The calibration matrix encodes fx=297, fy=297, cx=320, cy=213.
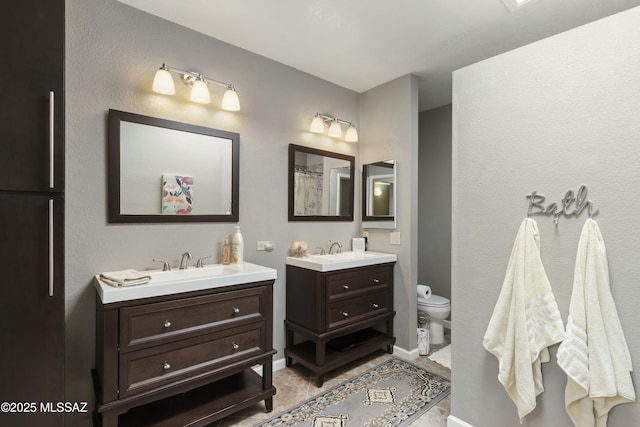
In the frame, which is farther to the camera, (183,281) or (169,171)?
(169,171)

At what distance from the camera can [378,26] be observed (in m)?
2.20

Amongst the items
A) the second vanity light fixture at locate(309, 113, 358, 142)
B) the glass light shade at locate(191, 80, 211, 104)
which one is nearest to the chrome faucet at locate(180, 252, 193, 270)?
the glass light shade at locate(191, 80, 211, 104)

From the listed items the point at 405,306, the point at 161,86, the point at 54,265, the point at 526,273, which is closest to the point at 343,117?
the point at 161,86

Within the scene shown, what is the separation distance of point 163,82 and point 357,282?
217cm

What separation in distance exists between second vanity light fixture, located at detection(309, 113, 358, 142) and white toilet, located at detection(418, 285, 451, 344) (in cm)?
185

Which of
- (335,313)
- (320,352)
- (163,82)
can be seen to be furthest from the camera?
(335,313)

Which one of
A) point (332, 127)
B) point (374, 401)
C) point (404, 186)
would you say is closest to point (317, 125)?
point (332, 127)

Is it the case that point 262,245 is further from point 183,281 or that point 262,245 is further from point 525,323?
point 525,323

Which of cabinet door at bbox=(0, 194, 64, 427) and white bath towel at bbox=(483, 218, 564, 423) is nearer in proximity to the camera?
cabinet door at bbox=(0, 194, 64, 427)

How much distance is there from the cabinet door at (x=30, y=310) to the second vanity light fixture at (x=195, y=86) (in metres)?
1.11

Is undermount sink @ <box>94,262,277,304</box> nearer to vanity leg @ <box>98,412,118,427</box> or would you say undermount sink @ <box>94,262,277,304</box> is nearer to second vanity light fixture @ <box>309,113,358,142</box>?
vanity leg @ <box>98,412,118,427</box>

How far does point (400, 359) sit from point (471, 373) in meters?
1.22

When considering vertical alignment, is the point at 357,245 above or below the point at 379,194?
below

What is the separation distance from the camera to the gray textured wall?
3.82m
